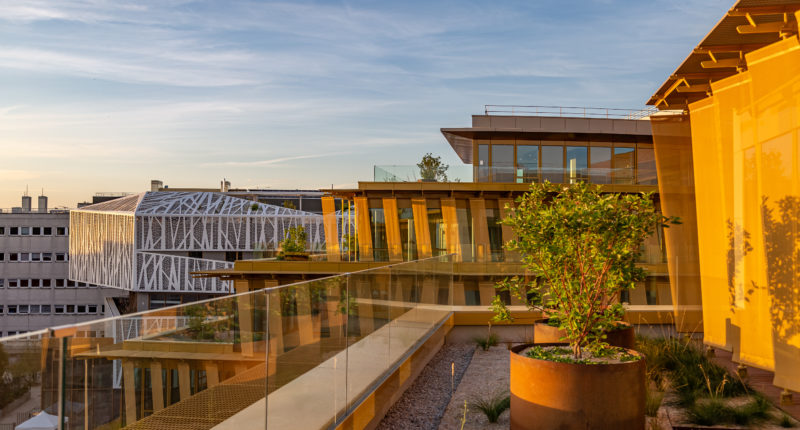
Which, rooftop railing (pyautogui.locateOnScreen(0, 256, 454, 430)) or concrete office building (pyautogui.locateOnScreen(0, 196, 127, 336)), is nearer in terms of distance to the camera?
rooftop railing (pyautogui.locateOnScreen(0, 256, 454, 430))

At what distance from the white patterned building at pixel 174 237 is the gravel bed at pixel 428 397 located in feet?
138

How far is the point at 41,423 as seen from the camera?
2367 millimetres

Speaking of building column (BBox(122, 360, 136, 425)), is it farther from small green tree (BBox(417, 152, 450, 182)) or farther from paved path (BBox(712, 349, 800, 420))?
small green tree (BBox(417, 152, 450, 182))

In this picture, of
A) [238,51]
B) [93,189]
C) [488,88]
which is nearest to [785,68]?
[238,51]

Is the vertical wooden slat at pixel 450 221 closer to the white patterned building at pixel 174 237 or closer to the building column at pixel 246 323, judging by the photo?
the building column at pixel 246 323

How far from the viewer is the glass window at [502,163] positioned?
28.4 meters

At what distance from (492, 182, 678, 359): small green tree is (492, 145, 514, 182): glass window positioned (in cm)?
2140

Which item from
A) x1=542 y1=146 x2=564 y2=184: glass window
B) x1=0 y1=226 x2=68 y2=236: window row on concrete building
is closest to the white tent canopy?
x1=542 y1=146 x2=564 y2=184: glass window

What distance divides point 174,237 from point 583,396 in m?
54.0

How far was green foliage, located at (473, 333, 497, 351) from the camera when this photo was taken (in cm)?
1286

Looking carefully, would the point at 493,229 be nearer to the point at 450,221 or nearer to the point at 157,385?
the point at 450,221

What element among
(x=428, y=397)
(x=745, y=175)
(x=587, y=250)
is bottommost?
(x=428, y=397)

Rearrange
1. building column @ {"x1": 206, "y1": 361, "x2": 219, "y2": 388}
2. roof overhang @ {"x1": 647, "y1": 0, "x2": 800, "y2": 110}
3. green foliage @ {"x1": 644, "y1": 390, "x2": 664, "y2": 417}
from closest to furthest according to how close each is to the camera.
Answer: building column @ {"x1": 206, "y1": 361, "x2": 219, "y2": 388} < green foliage @ {"x1": 644, "y1": 390, "x2": 664, "y2": 417} < roof overhang @ {"x1": 647, "y1": 0, "x2": 800, "y2": 110}

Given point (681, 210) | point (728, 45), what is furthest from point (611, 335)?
point (681, 210)
